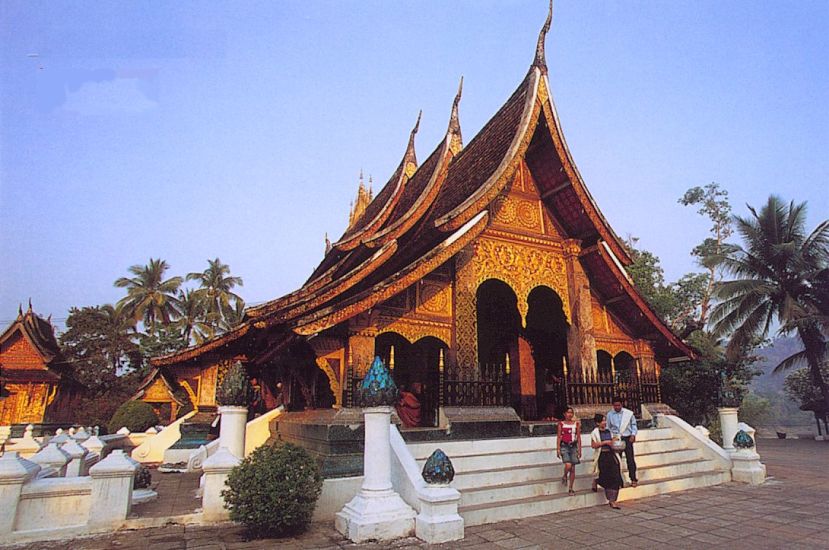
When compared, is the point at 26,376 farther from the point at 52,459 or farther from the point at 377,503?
the point at 377,503

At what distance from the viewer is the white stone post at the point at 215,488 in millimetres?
5430

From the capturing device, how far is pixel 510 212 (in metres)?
9.06

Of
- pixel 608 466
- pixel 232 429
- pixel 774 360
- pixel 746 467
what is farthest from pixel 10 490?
pixel 774 360

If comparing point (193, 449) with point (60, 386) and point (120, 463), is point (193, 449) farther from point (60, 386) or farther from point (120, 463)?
point (60, 386)

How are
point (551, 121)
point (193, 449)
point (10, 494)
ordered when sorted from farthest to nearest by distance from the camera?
point (193, 449)
point (551, 121)
point (10, 494)

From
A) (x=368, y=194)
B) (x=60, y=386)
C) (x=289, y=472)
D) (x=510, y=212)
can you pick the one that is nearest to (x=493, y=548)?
(x=289, y=472)

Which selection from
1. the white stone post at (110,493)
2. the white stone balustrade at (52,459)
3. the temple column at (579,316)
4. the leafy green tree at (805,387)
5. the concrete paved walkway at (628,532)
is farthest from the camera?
the leafy green tree at (805,387)

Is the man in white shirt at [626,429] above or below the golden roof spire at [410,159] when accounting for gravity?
below

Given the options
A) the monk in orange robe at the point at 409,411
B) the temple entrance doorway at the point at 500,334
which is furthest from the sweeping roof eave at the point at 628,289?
the monk in orange robe at the point at 409,411

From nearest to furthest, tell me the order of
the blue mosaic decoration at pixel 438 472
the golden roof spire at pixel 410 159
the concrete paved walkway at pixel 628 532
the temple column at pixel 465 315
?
1. the concrete paved walkway at pixel 628 532
2. the blue mosaic decoration at pixel 438 472
3. the temple column at pixel 465 315
4. the golden roof spire at pixel 410 159

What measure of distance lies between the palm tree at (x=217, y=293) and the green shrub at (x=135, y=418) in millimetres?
20832

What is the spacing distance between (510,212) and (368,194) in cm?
1578

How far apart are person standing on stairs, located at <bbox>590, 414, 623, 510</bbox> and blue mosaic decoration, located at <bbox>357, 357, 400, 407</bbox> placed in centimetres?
294

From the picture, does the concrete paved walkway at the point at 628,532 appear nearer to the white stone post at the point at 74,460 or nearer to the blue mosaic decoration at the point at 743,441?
the blue mosaic decoration at the point at 743,441
